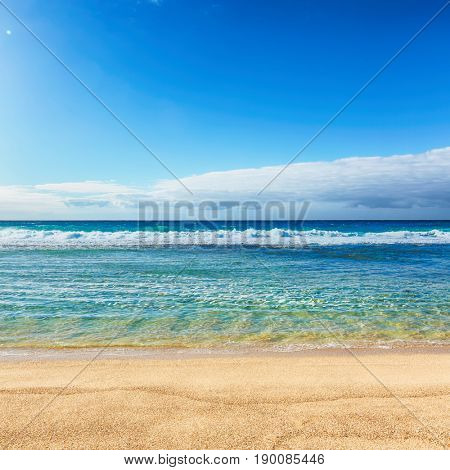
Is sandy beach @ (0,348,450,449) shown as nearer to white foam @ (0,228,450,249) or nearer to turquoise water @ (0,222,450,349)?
turquoise water @ (0,222,450,349)

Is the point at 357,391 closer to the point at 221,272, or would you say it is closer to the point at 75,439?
A: the point at 75,439

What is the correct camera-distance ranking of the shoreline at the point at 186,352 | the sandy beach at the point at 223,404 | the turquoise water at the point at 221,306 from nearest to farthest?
the sandy beach at the point at 223,404, the shoreline at the point at 186,352, the turquoise water at the point at 221,306

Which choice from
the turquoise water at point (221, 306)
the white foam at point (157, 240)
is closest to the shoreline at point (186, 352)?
the turquoise water at point (221, 306)

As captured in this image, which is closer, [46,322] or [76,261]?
[46,322]

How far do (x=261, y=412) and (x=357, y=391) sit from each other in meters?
1.30

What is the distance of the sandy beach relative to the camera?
2.99m

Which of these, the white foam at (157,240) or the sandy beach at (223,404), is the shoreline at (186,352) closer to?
the sandy beach at (223,404)

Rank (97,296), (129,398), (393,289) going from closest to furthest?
1. (129,398)
2. (97,296)
3. (393,289)

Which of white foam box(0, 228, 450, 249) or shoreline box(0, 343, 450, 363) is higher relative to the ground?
white foam box(0, 228, 450, 249)

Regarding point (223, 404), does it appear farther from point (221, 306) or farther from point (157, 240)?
point (157, 240)

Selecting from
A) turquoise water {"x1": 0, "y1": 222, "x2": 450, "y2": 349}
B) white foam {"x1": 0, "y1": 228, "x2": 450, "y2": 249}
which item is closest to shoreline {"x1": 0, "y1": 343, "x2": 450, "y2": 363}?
turquoise water {"x1": 0, "y1": 222, "x2": 450, "y2": 349}

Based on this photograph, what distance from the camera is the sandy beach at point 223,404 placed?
118 inches

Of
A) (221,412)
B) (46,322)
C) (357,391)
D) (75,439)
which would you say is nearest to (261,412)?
(221,412)

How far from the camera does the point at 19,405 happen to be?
355 centimetres
